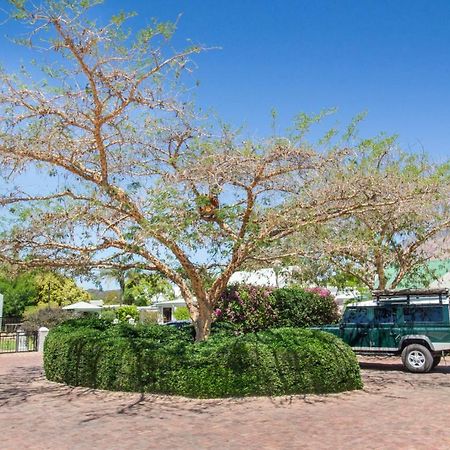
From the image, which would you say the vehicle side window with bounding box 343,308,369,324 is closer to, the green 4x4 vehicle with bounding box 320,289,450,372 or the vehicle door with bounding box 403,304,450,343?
the green 4x4 vehicle with bounding box 320,289,450,372

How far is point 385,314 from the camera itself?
15086 mm

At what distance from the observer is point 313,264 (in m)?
13.2

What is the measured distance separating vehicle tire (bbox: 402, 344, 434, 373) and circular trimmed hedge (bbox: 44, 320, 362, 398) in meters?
3.75

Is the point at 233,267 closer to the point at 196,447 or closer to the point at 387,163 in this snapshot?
the point at 196,447

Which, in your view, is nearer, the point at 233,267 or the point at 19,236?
the point at 19,236

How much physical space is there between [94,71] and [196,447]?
23.1ft

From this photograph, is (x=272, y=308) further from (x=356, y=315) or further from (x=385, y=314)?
(x=385, y=314)

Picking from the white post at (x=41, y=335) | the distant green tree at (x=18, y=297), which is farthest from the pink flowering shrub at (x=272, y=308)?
the distant green tree at (x=18, y=297)

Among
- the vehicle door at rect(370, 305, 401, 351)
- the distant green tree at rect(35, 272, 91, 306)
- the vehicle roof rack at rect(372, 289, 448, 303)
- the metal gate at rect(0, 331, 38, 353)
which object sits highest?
the distant green tree at rect(35, 272, 91, 306)

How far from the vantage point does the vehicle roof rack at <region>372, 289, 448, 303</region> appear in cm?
1430

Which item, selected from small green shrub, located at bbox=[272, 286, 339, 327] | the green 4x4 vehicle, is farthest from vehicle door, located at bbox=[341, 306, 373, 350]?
small green shrub, located at bbox=[272, 286, 339, 327]

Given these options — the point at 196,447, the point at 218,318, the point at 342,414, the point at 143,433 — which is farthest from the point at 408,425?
the point at 218,318

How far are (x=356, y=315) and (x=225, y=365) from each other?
6518mm

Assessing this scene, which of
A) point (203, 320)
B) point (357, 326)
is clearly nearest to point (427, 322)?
point (357, 326)
